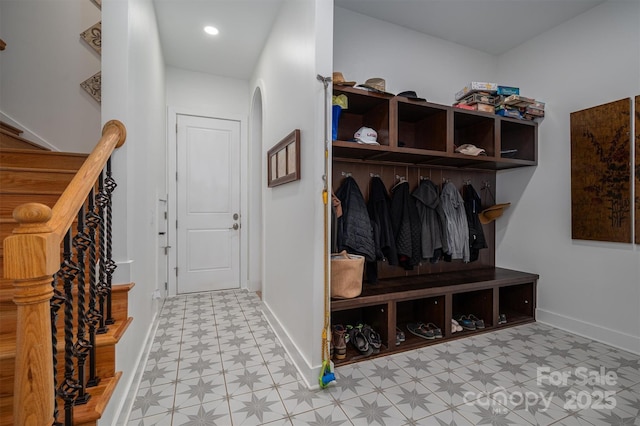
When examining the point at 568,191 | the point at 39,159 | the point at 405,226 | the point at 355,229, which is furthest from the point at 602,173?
the point at 39,159

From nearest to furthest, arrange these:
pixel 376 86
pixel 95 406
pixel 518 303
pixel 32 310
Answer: pixel 32 310 < pixel 95 406 < pixel 376 86 < pixel 518 303

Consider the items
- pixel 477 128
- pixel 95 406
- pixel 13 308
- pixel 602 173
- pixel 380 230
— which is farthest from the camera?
pixel 477 128

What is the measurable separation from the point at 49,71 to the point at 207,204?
1825 millimetres

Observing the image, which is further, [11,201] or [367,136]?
[367,136]

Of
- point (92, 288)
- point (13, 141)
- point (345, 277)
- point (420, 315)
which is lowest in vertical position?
point (420, 315)

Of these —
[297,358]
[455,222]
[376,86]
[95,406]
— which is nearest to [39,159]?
[95,406]

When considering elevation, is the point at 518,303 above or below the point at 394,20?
below

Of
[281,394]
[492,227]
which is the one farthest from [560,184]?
[281,394]

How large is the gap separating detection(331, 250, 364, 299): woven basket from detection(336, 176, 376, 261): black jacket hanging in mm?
185

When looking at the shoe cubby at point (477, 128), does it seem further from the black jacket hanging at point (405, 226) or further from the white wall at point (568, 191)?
the black jacket hanging at point (405, 226)

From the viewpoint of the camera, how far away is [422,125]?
2652 mm

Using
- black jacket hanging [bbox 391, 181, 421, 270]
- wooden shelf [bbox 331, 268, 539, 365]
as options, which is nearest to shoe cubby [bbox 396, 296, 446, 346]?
wooden shelf [bbox 331, 268, 539, 365]

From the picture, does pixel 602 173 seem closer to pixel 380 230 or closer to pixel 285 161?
pixel 380 230

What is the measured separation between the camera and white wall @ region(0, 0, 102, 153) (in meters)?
2.25
